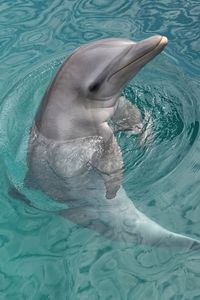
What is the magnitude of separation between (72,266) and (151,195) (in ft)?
3.49

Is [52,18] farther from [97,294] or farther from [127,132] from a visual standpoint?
[97,294]

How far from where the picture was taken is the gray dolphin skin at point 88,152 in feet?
15.8

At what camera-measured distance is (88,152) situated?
207 inches

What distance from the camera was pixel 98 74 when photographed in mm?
4762

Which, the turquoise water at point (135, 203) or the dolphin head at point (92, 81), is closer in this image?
the dolphin head at point (92, 81)

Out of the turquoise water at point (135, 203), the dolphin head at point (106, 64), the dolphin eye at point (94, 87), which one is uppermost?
the dolphin head at point (106, 64)

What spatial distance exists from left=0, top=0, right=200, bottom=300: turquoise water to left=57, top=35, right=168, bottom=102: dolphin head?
3.15ft

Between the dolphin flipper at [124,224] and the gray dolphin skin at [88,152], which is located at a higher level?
the gray dolphin skin at [88,152]

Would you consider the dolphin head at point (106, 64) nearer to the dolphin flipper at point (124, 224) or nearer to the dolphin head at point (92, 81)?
the dolphin head at point (92, 81)

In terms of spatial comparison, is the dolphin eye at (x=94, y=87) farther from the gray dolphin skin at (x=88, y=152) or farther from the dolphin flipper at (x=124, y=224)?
the dolphin flipper at (x=124, y=224)

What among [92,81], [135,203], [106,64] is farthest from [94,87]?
[135,203]

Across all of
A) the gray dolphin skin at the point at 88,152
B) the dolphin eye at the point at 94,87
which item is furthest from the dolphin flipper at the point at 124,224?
the dolphin eye at the point at 94,87

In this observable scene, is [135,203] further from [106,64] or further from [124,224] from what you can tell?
[106,64]

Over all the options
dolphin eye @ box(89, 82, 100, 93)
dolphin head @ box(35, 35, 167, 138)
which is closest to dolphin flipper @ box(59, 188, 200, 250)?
dolphin head @ box(35, 35, 167, 138)
